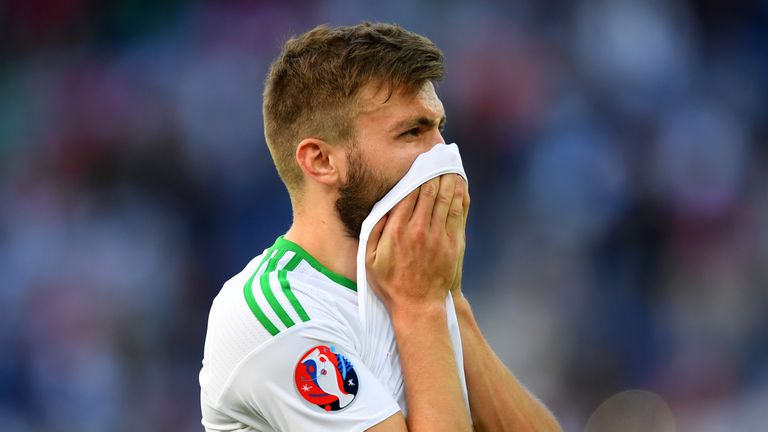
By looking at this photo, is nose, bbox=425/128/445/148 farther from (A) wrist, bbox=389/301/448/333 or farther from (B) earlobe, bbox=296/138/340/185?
(A) wrist, bbox=389/301/448/333

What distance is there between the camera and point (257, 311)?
265 centimetres

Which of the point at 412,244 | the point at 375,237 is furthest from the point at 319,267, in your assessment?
the point at 412,244

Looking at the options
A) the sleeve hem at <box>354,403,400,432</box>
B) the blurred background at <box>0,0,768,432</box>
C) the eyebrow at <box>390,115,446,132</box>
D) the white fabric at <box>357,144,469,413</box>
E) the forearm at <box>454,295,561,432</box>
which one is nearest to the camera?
the sleeve hem at <box>354,403,400,432</box>

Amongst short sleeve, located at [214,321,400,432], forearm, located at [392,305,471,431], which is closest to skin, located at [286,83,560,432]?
forearm, located at [392,305,471,431]

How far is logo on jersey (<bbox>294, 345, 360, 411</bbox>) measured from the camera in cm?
254

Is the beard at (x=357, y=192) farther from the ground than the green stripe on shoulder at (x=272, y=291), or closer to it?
farther from the ground

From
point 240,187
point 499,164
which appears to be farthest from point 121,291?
point 499,164

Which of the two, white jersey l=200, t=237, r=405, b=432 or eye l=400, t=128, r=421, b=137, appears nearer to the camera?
white jersey l=200, t=237, r=405, b=432

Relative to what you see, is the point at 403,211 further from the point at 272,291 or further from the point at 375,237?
the point at 272,291

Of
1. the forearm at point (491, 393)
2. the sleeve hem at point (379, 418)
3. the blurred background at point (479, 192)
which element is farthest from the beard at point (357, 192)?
the blurred background at point (479, 192)

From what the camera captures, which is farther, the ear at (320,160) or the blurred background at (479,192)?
the blurred background at (479,192)

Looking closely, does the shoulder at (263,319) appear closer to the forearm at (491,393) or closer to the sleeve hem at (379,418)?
the sleeve hem at (379,418)

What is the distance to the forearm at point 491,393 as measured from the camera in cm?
302

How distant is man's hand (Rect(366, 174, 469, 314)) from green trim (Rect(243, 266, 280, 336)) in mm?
342
